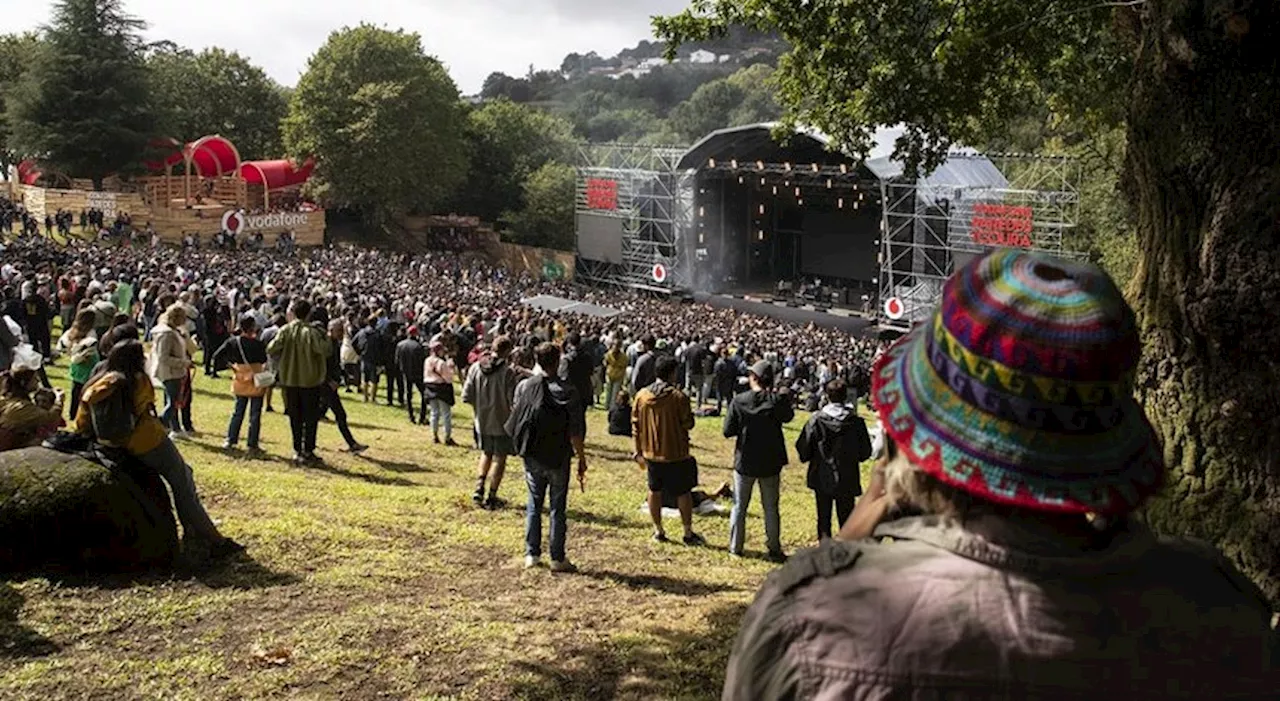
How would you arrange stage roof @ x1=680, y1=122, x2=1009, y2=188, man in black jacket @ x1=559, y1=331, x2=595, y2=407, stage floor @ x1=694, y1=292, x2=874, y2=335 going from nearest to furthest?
1. man in black jacket @ x1=559, y1=331, x2=595, y2=407
2. stage roof @ x1=680, y1=122, x2=1009, y2=188
3. stage floor @ x1=694, y1=292, x2=874, y2=335

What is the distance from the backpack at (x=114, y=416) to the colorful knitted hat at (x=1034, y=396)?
220 inches

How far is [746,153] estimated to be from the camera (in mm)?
38969

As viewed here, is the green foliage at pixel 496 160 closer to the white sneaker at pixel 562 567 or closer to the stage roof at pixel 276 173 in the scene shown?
the stage roof at pixel 276 173

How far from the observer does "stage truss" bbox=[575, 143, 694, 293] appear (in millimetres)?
41478

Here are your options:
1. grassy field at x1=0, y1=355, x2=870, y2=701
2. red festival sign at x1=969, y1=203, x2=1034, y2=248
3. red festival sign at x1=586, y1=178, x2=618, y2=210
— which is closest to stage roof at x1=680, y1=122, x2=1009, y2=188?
red festival sign at x1=969, y1=203, x2=1034, y2=248

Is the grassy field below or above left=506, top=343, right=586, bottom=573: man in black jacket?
below

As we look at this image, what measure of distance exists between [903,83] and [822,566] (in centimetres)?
807

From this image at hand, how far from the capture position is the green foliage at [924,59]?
8703mm

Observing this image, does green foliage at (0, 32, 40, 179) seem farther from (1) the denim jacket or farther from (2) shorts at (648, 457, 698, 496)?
(1) the denim jacket

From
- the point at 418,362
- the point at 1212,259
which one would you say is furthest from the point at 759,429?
the point at 418,362

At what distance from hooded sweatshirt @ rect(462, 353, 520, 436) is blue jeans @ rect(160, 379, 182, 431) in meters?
3.04

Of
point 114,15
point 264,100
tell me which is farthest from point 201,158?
point 264,100

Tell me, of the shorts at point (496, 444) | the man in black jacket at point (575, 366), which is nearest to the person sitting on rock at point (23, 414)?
the shorts at point (496, 444)

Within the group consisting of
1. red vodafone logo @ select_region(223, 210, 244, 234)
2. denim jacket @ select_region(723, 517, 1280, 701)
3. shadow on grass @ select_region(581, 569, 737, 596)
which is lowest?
shadow on grass @ select_region(581, 569, 737, 596)
